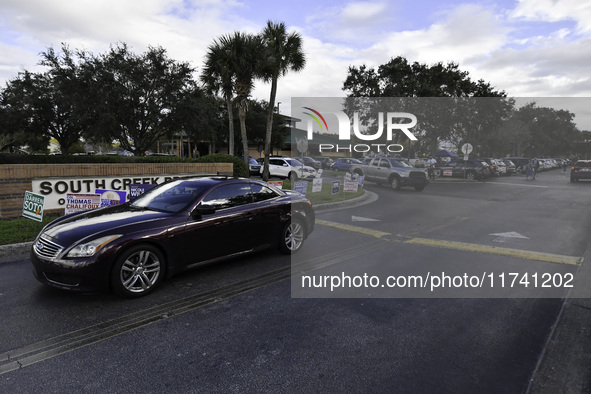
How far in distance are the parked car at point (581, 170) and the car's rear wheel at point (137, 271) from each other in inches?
662

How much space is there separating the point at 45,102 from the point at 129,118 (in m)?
7.93

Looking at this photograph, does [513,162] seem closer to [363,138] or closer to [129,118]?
[363,138]

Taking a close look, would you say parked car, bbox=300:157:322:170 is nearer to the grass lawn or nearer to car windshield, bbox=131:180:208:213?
the grass lawn

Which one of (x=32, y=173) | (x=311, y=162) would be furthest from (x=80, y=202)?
(x=311, y=162)

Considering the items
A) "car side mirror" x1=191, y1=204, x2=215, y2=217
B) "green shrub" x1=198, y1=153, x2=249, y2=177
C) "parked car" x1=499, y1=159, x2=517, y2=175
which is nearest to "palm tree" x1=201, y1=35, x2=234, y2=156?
"green shrub" x1=198, y1=153, x2=249, y2=177

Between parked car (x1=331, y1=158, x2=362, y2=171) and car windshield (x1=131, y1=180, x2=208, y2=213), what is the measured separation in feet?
37.8

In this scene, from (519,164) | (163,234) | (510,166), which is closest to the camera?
(163,234)

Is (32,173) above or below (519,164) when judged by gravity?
below

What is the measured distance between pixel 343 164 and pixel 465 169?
20.1ft

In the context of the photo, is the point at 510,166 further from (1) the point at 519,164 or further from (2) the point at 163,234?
(2) the point at 163,234

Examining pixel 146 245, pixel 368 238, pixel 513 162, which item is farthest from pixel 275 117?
pixel 146 245

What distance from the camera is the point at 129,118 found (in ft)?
82.1

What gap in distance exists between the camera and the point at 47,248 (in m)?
4.23

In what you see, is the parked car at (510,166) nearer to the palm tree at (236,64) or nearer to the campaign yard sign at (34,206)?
the palm tree at (236,64)
